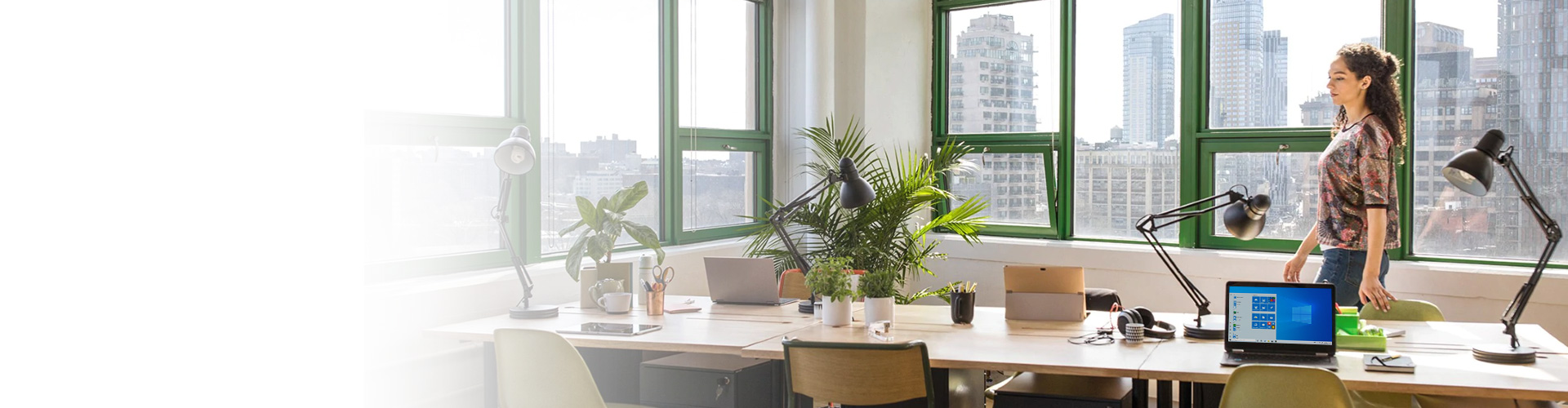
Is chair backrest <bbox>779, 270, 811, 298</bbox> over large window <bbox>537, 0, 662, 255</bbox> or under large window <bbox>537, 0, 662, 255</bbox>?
under

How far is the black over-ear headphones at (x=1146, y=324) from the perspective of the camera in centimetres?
331

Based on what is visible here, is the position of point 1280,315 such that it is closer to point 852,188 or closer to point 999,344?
point 999,344

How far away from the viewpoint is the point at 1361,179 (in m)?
3.69

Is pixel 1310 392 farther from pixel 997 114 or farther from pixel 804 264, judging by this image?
pixel 997 114

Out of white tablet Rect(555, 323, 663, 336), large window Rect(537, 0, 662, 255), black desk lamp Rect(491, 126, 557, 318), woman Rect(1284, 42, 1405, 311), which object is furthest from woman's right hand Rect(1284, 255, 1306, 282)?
large window Rect(537, 0, 662, 255)

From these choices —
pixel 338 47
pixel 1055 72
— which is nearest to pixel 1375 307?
pixel 1055 72

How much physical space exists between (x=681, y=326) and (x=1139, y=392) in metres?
1.54

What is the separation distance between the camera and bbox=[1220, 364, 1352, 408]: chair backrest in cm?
248

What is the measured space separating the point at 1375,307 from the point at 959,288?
1454 millimetres

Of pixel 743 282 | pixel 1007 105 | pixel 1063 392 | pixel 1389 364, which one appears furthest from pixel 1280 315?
pixel 1007 105

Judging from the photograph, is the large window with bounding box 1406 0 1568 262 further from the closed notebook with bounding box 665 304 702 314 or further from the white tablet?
the white tablet

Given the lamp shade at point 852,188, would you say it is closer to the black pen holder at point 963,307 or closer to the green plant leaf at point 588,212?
the black pen holder at point 963,307

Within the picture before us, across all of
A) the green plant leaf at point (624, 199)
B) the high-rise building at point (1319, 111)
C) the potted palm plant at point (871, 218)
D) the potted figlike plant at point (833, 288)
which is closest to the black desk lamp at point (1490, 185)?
the potted figlike plant at point (833, 288)

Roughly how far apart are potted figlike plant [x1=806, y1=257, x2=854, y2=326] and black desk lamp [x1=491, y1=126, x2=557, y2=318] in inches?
41.3
